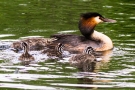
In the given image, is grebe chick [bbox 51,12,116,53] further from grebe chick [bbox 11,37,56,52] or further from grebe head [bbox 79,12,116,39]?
grebe chick [bbox 11,37,56,52]

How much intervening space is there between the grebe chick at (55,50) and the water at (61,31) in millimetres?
238

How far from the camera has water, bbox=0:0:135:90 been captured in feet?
40.8

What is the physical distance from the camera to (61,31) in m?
18.7

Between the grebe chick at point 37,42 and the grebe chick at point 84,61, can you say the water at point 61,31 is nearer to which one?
the grebe chick at point 84,61

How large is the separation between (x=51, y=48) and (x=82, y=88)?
179 inches

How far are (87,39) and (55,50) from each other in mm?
1607

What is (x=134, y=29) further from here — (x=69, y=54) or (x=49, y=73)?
(x=49, y=73)

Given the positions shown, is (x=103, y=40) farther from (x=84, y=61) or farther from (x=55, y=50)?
(x=84, y=61)

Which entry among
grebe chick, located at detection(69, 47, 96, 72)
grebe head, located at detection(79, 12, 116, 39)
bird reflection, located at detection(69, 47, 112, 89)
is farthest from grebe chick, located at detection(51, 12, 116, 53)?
grebe chick, located at detection(69, 47, 96, 72)

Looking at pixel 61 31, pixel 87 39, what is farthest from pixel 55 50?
pixel 61 31

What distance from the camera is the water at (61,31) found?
12.4m

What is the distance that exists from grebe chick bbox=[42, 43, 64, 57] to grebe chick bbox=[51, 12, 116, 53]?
350 mm

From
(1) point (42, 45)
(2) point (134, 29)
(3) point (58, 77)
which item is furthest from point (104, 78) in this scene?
(2) point (134, 29)

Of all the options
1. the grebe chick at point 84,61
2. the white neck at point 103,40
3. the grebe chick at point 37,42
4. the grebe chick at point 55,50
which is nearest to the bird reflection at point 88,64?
the grebe chick at point 84,61
